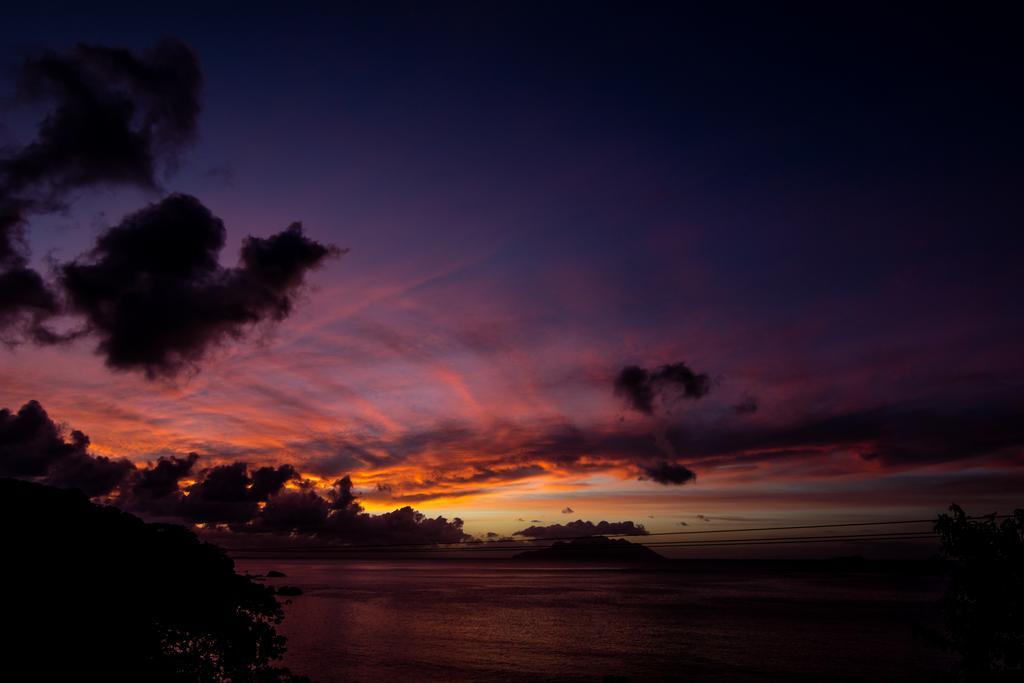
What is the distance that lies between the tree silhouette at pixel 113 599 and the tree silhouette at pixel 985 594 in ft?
110

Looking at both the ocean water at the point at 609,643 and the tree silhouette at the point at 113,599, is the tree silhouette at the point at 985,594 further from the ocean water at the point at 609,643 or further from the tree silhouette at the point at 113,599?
the ocean water at the point at 609,643

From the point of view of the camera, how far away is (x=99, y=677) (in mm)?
28312

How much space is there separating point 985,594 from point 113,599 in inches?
1529

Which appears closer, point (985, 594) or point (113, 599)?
point (985, 594)

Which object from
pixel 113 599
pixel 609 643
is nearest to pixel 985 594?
pixel 113 599

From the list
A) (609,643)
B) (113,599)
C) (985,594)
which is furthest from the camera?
(609,643)

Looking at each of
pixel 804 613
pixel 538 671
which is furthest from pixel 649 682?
pixel 804 613

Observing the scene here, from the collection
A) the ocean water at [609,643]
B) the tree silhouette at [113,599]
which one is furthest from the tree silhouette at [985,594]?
the ocean water at [609,643]

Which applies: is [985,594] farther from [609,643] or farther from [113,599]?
[609,643]

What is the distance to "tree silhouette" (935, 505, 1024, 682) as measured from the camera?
24.0 meters

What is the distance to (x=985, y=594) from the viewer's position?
80.6 ft

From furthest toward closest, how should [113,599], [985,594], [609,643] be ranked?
1. [609,643]
2. [113,599]
3. [985,594]

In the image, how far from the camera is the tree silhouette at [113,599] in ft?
91.0

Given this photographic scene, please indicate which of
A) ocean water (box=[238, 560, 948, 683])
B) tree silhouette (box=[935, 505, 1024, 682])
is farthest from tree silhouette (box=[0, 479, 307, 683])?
ocean water (box=[238, 560, 948, 683])
